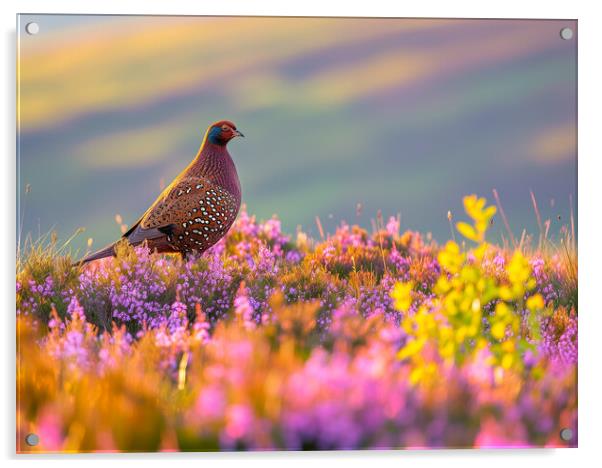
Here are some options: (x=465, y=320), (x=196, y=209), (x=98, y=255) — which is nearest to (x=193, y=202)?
(x=196, y=209)

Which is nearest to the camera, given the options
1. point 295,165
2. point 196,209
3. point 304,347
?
point 304,347

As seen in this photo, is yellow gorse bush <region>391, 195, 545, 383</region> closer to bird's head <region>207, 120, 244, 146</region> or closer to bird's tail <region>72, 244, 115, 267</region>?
bird's head <region>207, 120, 244, 146</region>

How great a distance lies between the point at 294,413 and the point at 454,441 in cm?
86

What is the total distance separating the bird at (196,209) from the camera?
183 inches

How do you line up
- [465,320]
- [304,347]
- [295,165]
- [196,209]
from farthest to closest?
[196,209], [295,165], [304,347], [465,320]

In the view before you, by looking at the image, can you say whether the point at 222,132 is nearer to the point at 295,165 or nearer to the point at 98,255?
the point at 295,165

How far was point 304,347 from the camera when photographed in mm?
3977

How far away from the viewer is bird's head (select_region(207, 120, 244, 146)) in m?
4.46

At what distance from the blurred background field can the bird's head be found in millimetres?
45

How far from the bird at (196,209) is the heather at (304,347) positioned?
12 cm
